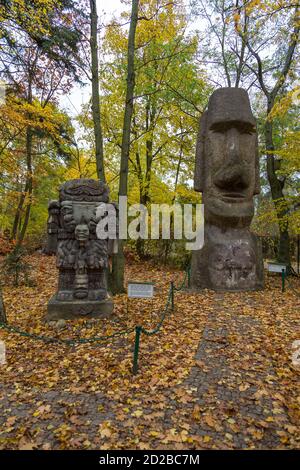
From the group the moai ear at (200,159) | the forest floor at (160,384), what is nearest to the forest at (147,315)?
the forest floor at (160,384)

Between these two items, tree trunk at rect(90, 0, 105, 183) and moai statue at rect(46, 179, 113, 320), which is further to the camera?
tree trunk at rect(90, 0, 105, 183)

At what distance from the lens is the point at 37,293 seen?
404 inches

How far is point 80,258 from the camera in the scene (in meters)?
7.10

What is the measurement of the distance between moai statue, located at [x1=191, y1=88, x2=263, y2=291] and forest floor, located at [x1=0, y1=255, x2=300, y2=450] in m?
1.79

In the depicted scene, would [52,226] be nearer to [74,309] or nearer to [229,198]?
[74,309]

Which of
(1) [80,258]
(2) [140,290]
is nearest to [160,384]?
(2) [140,290]

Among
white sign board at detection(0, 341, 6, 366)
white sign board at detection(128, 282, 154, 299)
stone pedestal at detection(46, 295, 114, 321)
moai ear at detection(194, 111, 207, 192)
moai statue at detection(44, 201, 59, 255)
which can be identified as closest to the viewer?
white sign board at detection(0, 341, 6, 366)

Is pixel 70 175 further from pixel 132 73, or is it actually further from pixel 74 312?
pixel 74 312

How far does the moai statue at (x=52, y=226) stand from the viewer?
710 cm

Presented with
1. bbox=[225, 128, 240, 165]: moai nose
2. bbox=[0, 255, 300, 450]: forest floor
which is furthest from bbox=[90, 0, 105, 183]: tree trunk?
bbox=[0, 255, 300, 450]: forest floor

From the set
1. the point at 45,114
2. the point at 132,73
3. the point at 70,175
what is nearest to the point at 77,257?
the point at 132,73

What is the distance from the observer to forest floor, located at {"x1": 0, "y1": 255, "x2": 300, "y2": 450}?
3.45 m

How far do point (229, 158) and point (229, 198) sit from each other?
1196mm

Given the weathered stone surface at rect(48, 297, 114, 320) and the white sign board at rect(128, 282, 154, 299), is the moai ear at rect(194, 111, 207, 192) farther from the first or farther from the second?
the weathered stone surface at rect(48, 297, 114, 320)
